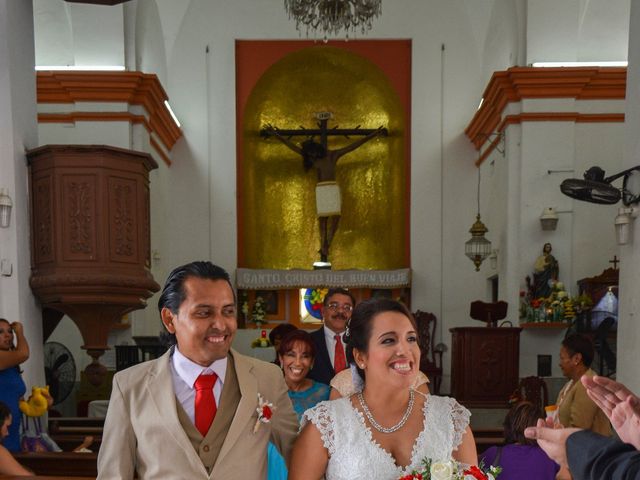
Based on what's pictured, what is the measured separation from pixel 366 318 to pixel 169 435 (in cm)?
87

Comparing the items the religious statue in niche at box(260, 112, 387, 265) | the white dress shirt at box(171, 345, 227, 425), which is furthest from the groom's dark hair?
the religious statue in niche at box(260, 112, 387, 265)

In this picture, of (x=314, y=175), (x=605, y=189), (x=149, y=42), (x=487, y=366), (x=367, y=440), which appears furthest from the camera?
(x=314, y=175)

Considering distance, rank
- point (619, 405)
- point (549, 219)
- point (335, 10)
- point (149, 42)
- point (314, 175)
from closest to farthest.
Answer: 1. point (619, 405)
2. point (549, 219)
3. point (335, 10)
4. point (149, 42)
5. point (314, 175)

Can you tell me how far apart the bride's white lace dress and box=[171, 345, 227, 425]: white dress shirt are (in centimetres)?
44

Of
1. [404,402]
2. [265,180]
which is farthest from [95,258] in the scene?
[265,180]

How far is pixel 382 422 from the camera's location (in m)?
2.81

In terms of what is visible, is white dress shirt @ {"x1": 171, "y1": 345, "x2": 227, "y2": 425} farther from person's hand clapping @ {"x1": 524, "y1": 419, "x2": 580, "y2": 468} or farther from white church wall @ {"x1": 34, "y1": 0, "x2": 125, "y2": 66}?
white church wall @ {"x1": 34, "y1": 0, "x2": 125, "y2": 66}

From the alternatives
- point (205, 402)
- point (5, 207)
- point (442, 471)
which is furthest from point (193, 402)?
point (5, 207)

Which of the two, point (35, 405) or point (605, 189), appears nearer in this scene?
point (35, 405)

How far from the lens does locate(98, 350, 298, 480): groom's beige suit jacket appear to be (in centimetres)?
243

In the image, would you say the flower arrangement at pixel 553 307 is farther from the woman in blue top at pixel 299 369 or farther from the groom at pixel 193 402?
the groom at pixel 193 402

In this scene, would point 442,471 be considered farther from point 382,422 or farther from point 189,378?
point 189,378

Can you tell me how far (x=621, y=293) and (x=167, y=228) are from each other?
9.00 metres

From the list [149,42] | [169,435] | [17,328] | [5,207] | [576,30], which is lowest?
[17,328]
